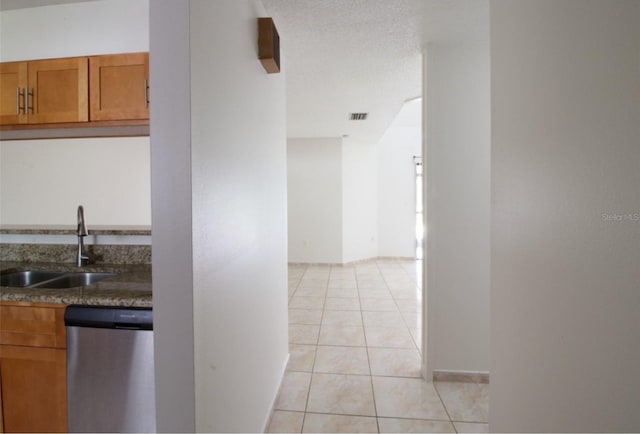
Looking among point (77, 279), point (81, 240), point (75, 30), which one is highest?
point (75, 30)

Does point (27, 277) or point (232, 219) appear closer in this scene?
point (232, 219)

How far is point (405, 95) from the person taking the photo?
349cm

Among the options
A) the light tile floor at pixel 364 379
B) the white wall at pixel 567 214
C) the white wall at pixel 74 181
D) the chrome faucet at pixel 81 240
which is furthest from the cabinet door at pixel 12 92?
the white wall at pixel 567 214

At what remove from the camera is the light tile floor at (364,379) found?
1.86 meters

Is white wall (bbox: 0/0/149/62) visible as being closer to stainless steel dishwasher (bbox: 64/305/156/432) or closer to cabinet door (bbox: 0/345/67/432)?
stainless steel dishwasher (bbox: 64/305/156/432)

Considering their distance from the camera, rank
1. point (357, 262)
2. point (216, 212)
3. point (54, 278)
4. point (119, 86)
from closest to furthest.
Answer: point (216, 212) → point (119, 86) → point (54, 278) → point (357, 262)

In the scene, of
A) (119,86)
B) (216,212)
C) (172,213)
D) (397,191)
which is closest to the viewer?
(172,213)

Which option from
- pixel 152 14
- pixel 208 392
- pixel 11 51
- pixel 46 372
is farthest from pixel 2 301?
pixel 11 51

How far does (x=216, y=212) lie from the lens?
111 centimetres

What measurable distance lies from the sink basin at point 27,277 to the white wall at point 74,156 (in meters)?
0.53

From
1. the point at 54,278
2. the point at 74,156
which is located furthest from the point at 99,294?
the point at 74,156

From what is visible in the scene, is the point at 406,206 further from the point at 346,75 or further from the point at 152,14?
the point at 152,14

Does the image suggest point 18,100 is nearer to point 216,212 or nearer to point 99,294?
point 99,294

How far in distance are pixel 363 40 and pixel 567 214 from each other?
6.47 ft
